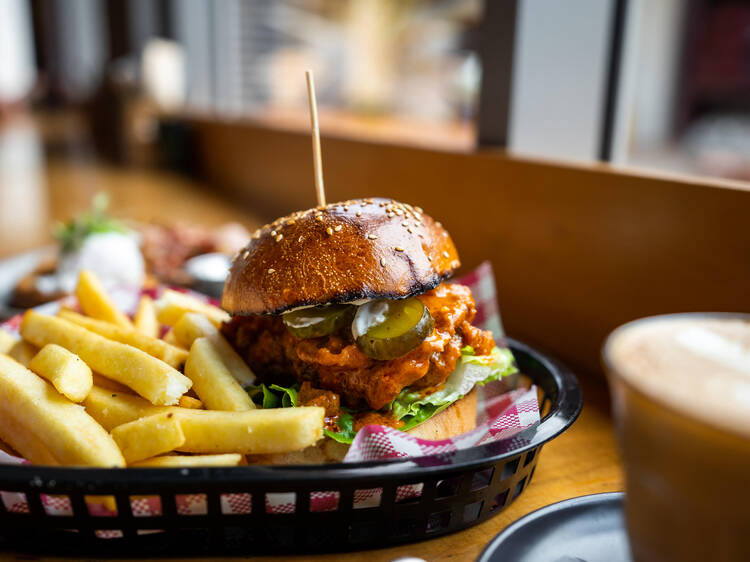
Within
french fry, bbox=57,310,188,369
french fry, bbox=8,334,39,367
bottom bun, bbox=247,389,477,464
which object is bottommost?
bottom bun, bbox=247,389,477,464

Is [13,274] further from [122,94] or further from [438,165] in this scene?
[122,94]

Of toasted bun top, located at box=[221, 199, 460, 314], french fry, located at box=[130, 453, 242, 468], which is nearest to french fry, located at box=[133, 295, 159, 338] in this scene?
toasted bun top, located at box=[221, 199, 460, 314]

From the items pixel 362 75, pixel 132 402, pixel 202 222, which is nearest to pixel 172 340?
pixel 132 402

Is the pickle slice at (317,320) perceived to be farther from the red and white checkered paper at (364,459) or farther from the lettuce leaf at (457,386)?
the red and white checkered paper at (364,459)

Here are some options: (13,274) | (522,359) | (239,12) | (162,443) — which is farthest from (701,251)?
(239,12)

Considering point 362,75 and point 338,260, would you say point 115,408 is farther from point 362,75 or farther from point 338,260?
point 362,75

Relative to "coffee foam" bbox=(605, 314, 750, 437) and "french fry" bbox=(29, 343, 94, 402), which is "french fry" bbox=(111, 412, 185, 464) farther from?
"coffee foam" bbox=(605, 314, 750, 437)

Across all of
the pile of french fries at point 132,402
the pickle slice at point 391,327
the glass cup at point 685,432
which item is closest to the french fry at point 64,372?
the pile of french fries at point 132,402
